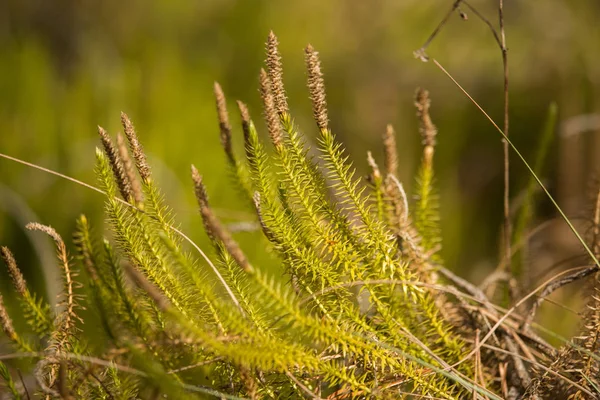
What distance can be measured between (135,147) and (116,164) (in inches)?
1.1

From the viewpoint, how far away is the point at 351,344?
0.50 m

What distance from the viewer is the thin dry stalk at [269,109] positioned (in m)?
0.52

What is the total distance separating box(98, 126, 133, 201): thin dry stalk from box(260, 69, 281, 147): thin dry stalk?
13cm

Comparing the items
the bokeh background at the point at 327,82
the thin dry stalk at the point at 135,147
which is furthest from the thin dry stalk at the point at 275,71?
the bokeh background at the point at 327,82

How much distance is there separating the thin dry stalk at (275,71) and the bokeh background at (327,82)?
49.3 inches

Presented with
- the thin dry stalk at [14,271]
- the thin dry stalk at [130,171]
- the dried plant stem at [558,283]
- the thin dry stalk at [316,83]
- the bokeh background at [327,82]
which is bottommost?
the dried plant stem at [558,283]

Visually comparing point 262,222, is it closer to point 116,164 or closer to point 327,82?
point 116,164

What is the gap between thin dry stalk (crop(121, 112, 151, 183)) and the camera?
1.72 feet

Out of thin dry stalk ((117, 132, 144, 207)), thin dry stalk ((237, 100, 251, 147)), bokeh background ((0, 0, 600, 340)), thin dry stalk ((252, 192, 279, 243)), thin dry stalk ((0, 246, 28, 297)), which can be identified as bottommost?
thin dry stalk ((0, 246, 28, 297))

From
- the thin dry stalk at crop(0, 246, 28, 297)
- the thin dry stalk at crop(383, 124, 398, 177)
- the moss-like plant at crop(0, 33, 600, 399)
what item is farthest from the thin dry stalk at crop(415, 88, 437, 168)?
the thin dry stalk at crop(0, 246, 28, 297)

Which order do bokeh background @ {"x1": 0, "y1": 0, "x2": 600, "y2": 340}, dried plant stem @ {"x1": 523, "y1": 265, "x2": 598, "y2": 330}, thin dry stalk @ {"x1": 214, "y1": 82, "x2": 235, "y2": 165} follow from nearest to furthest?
thin dry stalk @ {"x1": 214, "y1": 82, "x2": 235, "y2": 165}
dried plant stem @ {"x1": 523, "y1": 265, "x2": 598, "y2": 330}
bokeh background @ {"x1": 0, "y1": 0, "x2": 600, "y2": 340}

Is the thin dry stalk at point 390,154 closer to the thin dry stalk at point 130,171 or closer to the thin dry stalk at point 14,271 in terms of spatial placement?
the thin dry stalk at point 130,171

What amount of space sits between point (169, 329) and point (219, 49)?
214cm

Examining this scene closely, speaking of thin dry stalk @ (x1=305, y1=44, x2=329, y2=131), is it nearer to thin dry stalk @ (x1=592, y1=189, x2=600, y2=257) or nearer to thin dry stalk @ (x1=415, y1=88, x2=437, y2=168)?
thin dry stalk @ (x1=415, y1=88, x2=437, y2=168)
